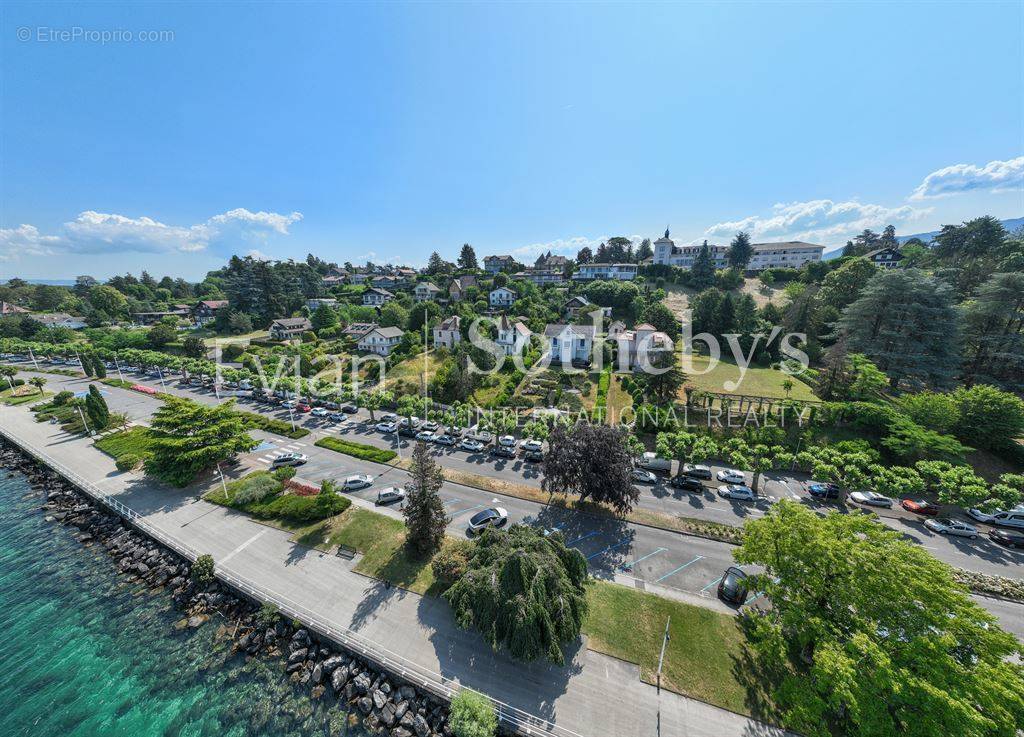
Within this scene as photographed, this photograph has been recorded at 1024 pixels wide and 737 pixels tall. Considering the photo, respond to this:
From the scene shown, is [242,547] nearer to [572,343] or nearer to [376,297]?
[572,343]

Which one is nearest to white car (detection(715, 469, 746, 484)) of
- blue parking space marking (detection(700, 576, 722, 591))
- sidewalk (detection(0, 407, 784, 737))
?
blue parking space marking (detection(700, 576, 722, 591))

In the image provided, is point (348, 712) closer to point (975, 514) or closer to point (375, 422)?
point (375, 422)

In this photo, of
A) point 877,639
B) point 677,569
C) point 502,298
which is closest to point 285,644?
point 677,569

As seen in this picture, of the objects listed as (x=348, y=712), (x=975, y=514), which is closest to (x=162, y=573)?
(x=348, y=712)

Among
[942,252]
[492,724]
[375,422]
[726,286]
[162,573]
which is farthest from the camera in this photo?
[726,286]

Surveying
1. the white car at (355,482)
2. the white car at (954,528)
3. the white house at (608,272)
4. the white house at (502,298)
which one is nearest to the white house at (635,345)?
the white car at (954,528)

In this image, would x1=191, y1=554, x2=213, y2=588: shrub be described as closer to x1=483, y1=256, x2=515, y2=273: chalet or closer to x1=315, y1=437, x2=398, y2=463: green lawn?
x1=315, y1=437, x2=398, y2=463: green lawn

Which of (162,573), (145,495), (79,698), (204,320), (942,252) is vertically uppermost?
(942,252)
